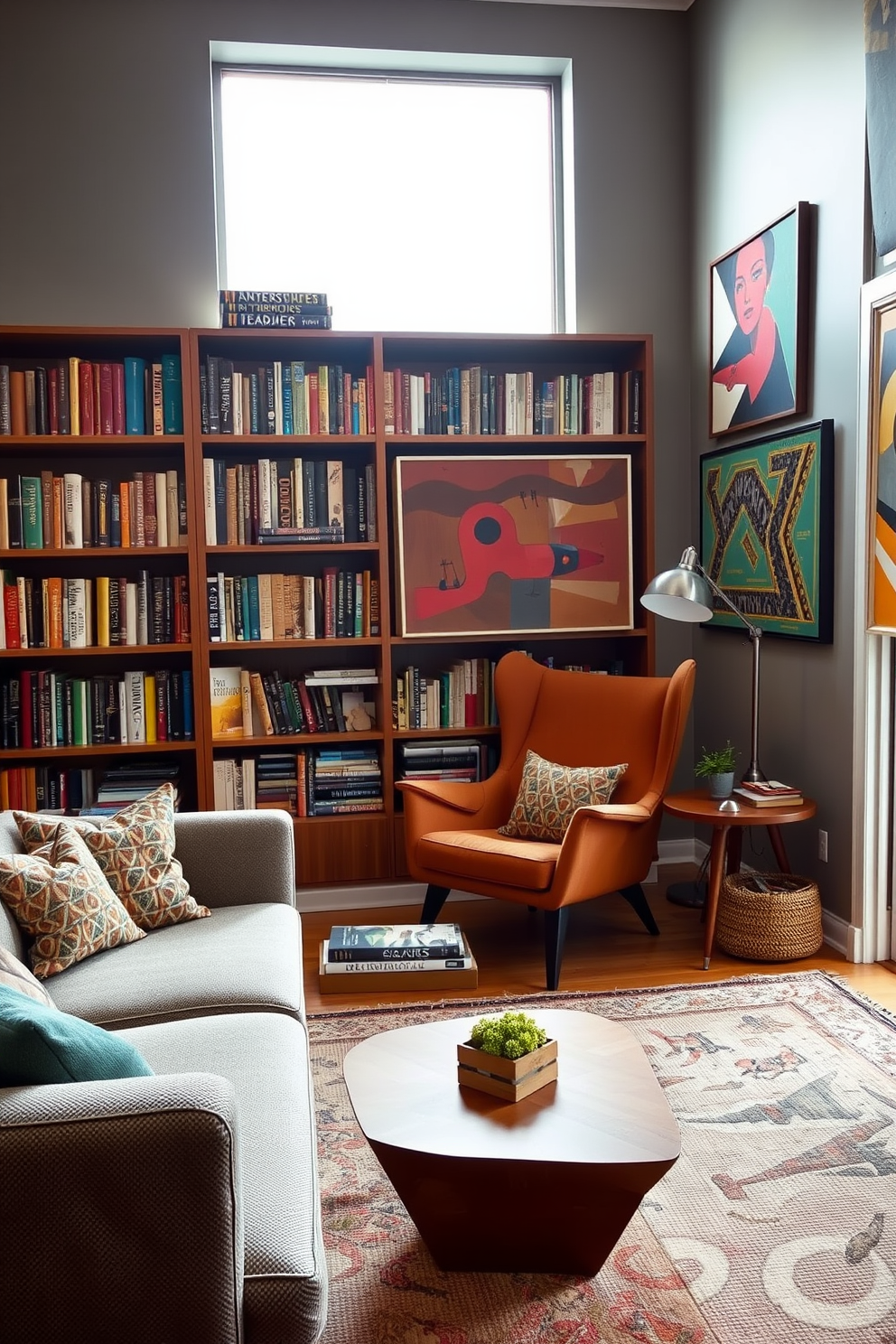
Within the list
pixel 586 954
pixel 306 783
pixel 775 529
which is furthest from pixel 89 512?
pixel 775 529

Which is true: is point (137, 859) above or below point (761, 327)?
below

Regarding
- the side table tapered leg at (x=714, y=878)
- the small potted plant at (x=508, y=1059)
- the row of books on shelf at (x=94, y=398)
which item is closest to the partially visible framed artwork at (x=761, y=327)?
the side table tapered leg at (x=714, y=878)

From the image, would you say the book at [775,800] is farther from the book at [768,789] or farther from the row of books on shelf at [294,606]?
the row of books on shelf at [294,606]

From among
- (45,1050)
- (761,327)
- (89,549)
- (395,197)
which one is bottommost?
(45,1050)

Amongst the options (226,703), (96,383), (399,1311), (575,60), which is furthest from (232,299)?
(399,1311)

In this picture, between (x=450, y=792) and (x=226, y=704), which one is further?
(x=226, y=704)

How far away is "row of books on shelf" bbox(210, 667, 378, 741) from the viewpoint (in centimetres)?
402

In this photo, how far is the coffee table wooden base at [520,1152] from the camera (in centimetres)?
169

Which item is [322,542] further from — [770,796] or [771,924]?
[771,924]

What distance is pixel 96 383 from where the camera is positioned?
3.84 m

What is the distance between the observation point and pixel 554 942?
3.20m

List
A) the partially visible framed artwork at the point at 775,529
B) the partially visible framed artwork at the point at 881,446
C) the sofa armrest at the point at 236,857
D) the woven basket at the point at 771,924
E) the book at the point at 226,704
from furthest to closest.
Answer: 1. the book at the point at 226,704
2. the partially visible framed artwork at the point at 775,529
3. the woven basket at the point at 771,924
4. the partially visible framed artwork at the point at 881,446
5. the sofa armrest at the point at 236,857

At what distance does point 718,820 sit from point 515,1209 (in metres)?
1.71

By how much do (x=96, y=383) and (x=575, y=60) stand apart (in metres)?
2.32
